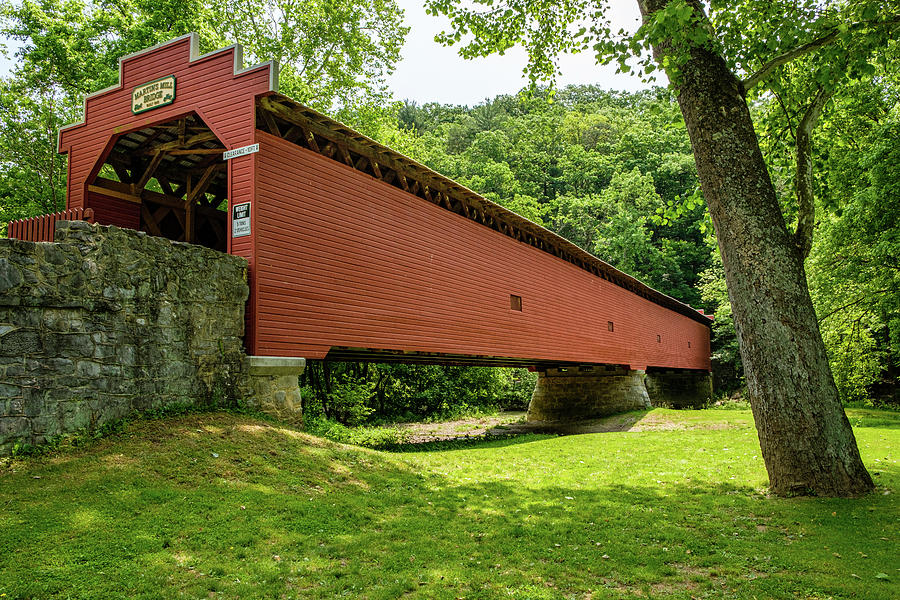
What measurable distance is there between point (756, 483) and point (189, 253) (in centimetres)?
815

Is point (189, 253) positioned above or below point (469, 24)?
below

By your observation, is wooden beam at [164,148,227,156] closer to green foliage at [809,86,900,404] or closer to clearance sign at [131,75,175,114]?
clearance sign at [131,75,175,114]

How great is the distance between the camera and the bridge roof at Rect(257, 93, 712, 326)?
32.7 feet

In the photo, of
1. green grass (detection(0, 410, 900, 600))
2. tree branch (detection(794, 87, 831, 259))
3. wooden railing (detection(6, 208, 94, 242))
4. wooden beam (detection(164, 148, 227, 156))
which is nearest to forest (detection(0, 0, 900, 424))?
tree branch (detection(794, 87, 831, 259))

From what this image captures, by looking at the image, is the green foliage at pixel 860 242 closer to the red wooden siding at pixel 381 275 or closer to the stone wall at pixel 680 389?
the red wooden siding at pixel 381 275

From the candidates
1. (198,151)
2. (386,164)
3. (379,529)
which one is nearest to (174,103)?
(198,151)

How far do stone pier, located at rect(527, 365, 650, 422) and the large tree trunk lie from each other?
1610 cm

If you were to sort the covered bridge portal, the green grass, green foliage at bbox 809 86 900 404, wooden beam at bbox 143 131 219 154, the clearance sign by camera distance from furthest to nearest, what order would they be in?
green foliage at bbox 809 86 900 404 → wooden beam at bbox 143 131 219 154 → the clearance sign → the covered bridge portal → the green grass

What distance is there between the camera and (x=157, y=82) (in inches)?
424

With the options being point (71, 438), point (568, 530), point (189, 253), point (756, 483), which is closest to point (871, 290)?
point (756, 483)

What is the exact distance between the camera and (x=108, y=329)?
7152 mm

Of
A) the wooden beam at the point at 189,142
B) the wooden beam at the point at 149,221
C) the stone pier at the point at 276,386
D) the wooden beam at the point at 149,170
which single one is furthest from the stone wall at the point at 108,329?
the wooden beam at the point at 149,221

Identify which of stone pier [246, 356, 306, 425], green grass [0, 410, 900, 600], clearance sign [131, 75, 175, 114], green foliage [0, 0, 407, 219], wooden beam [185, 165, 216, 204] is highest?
green foliage [0, 0, 407, 219]

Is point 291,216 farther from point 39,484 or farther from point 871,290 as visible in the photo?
point 871,290
